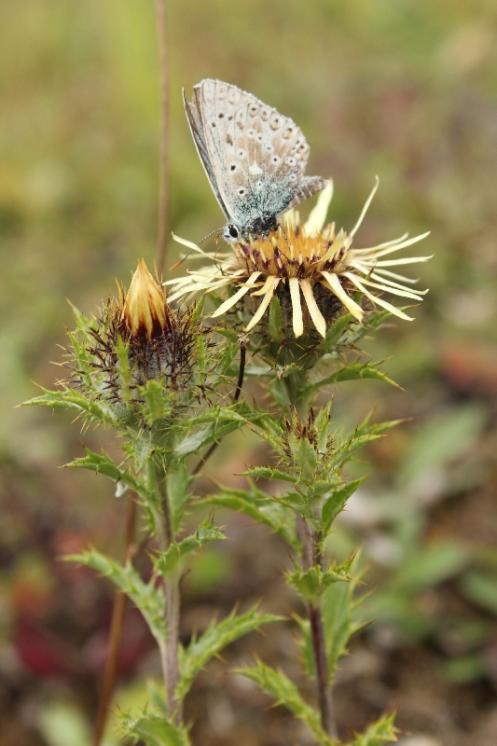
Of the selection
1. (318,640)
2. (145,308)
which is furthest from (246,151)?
(318,640)

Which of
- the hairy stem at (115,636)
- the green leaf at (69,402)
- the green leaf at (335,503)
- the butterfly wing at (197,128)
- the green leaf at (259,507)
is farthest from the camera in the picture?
the hairy stem at (115,636)

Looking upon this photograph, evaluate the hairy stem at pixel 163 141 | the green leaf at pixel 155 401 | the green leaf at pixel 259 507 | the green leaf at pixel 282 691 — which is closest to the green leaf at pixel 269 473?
the green leaf at pixel 259 507

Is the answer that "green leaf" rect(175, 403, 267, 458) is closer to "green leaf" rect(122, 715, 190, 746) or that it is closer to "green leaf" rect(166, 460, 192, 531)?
"green leaf" rect(166, 460, 192, 531)

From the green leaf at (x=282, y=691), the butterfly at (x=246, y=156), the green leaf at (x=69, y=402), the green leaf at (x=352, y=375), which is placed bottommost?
the green leaf at (x=282, y=691)

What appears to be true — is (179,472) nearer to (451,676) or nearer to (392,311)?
(392,311)

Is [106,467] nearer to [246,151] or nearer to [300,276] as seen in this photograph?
[300,276]

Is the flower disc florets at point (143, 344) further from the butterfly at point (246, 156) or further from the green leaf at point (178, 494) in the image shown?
the butterfly at point (246, 156)

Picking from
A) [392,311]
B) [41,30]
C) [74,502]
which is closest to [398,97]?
[41,30]
